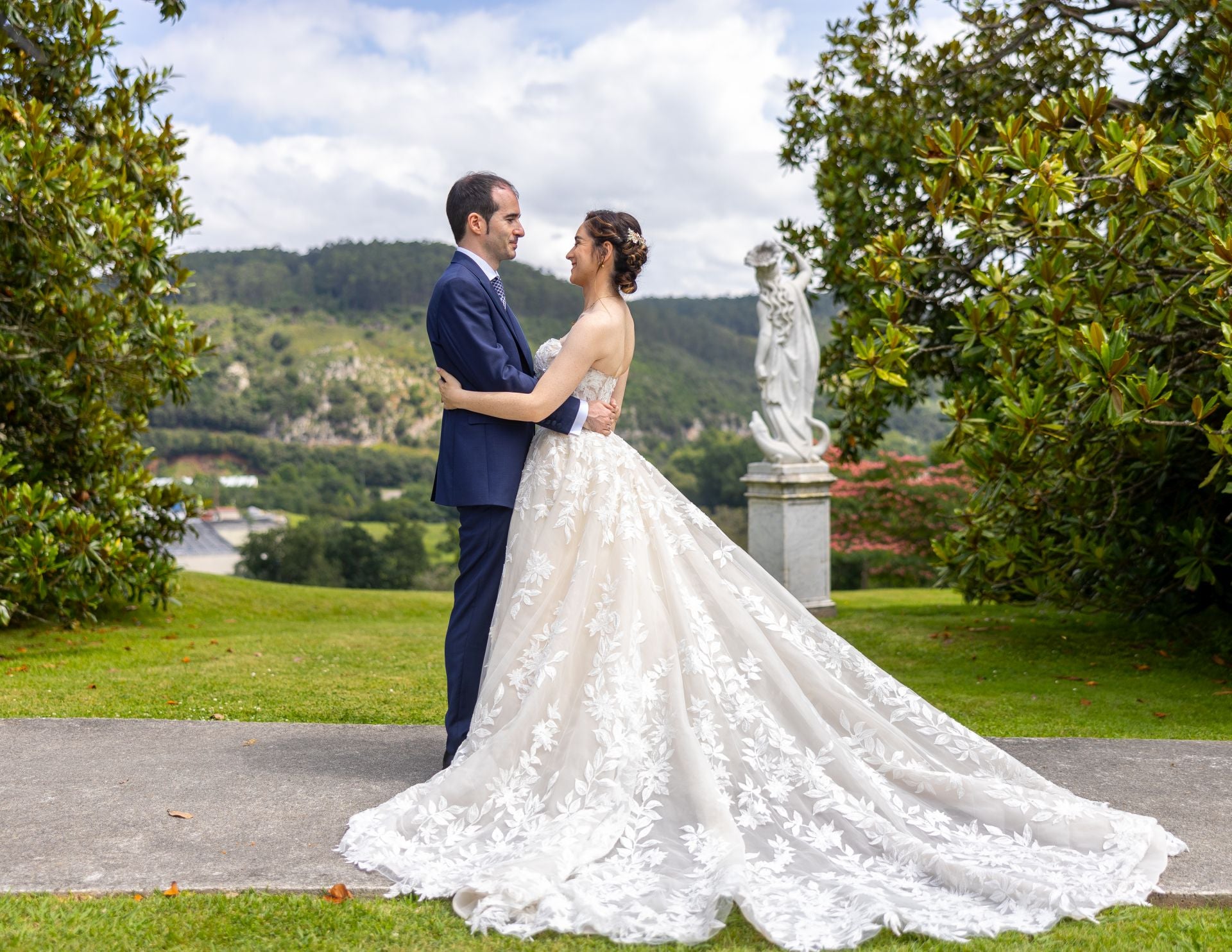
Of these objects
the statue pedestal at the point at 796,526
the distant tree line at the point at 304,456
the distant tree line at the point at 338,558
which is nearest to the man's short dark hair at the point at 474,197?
the statue pedestal at the point at 796,526

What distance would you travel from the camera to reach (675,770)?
142 inches

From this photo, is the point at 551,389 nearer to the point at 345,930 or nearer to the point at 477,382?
the point at 477,382

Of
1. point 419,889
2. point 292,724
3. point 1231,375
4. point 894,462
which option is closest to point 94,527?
point 292,724

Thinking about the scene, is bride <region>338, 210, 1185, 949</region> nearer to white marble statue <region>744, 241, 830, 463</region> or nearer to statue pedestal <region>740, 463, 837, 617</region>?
statue pedestal <region>740, 463, 837, 617</region>

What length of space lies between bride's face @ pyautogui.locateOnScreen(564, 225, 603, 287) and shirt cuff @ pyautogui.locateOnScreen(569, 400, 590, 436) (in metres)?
0.47

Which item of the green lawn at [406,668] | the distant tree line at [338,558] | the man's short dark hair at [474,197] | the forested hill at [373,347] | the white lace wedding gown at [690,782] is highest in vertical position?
the forested hill at [373,347]

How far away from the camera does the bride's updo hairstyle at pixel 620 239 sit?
4.04 metres

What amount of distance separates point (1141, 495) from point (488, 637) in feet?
19.3

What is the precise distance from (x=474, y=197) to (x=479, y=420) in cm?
88

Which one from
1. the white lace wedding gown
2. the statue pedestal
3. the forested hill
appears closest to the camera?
the white lace wedding gown

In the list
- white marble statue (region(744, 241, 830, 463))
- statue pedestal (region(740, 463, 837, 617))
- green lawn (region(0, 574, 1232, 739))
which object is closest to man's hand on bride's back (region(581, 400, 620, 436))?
green lawn (region(0, 574, 1232, 739))

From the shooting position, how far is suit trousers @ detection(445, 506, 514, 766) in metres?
4.18

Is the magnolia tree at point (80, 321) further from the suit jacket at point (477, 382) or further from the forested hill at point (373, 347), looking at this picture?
the forested hill at point (373, 347)

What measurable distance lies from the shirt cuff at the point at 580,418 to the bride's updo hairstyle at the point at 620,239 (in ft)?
1.55
